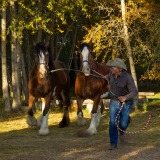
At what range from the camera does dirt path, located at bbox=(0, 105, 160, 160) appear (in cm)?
825

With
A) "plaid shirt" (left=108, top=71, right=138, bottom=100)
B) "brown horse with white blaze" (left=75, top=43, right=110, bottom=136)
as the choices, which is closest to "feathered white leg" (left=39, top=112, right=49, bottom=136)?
"brown horse with white blaze" (left=75, top=43, right=110, bottom=136)

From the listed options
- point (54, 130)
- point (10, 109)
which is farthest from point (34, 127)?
point (10, 109)

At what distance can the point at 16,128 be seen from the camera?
13258 mm

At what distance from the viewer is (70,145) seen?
9.70 metres

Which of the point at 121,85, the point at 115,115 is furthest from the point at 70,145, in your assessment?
the point at 121,85

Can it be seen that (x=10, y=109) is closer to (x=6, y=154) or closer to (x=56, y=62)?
(x=56, y=62)

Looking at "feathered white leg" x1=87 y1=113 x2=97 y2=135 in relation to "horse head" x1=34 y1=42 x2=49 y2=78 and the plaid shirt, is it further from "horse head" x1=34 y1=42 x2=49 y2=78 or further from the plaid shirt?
the plaid shirt

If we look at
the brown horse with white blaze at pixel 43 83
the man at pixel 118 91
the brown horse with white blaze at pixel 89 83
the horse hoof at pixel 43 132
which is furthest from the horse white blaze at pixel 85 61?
the man at pixel 118 91

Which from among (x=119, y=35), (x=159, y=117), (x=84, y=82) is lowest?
(x=159, y=117)

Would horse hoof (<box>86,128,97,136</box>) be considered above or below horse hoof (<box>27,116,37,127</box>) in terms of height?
below

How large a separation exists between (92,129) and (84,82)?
1507 mm

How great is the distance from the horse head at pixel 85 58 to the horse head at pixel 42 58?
3.39 ft

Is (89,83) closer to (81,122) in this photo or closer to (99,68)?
(99,68)

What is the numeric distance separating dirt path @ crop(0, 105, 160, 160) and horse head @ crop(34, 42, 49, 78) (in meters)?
1.89
